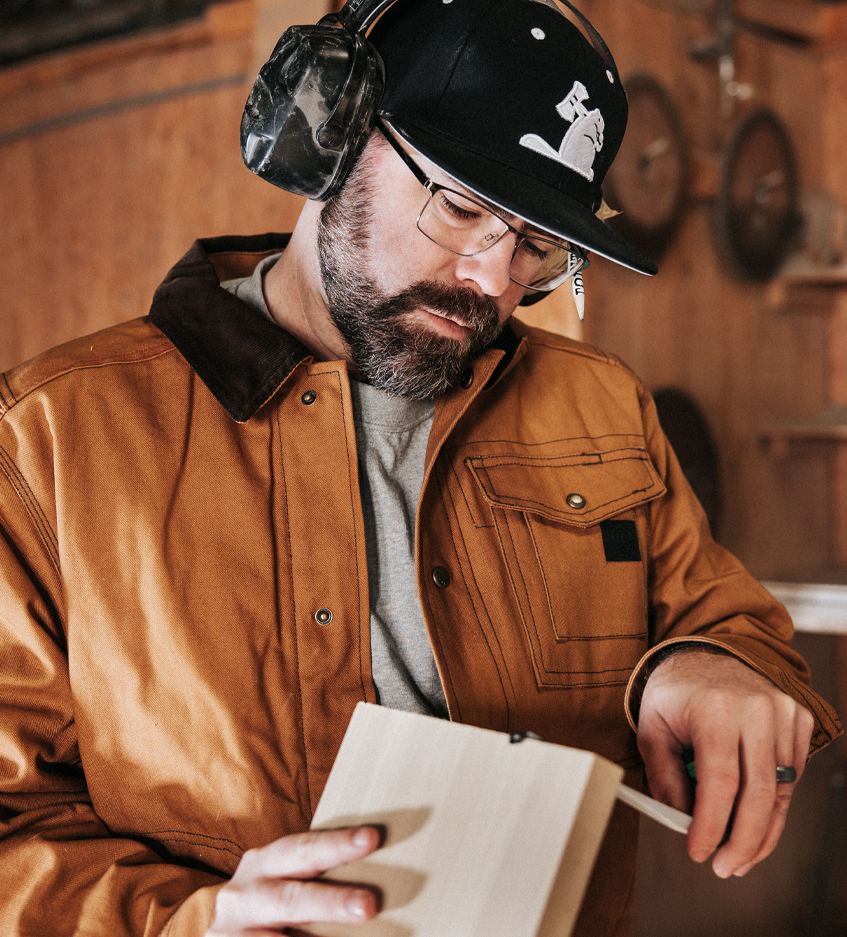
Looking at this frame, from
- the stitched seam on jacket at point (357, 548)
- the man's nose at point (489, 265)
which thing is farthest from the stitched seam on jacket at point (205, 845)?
the man's nose at point (489, 265)

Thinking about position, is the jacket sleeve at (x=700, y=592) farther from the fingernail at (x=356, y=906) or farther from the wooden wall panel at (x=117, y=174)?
the wooden wall panel at (x=117, y=174)

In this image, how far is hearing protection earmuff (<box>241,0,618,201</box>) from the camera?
1044 millimetres

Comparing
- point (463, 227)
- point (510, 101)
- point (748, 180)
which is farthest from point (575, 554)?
point (748, 180)

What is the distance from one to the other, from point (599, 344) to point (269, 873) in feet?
5.36

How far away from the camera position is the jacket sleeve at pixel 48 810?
0.90 metres

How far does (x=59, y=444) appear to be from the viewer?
3.39ft

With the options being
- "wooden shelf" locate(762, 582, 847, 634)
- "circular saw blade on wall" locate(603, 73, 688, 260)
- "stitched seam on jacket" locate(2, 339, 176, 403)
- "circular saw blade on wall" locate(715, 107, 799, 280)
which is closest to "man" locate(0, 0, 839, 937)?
"stitched seam on jacket" locate(2, 339, 176, 403)

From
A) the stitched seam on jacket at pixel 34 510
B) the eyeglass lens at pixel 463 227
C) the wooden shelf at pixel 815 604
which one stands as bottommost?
the wooden shelf at pixel 815 604

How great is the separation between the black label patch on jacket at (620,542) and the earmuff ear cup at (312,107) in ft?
1.88

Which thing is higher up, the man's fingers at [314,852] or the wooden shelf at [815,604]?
the man's fingers at [314,852]

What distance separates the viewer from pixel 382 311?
116cm

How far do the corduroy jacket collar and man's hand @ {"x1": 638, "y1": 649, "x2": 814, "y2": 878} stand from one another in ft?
1.89

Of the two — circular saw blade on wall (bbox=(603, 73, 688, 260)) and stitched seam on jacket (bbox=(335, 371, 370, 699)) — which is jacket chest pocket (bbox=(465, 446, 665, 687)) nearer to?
stitched seam on jacket (bbox=(335, 371, 370, 699))

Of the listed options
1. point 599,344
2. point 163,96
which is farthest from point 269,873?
point 163,96
